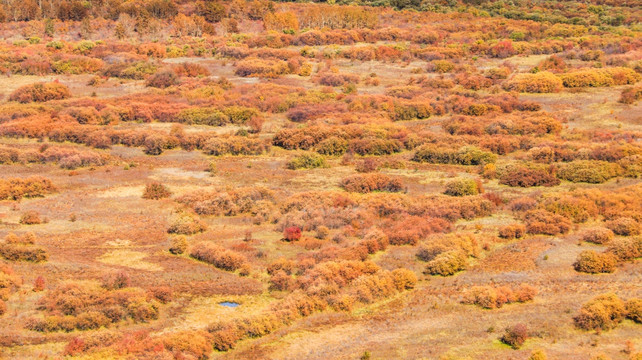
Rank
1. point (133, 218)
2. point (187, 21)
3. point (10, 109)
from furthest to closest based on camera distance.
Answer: point (187, 21), point (10, 109), point (133, 218)

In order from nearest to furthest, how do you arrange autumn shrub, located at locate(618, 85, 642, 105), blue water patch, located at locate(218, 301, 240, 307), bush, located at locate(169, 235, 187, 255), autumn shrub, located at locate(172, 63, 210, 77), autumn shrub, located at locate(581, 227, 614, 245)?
blue water patch, located at locate(218, 301, 240, 307), bush, located at locate(169, 235, 187, 255), autumn shrub, located at locate(581, 227, 614, 245), autumn shrub, located at locate(618, 85, 642, 105), autumn shrub, located at locate(172, 63, 210, 77)

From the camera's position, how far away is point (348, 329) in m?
24.2

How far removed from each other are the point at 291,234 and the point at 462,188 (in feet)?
35.0

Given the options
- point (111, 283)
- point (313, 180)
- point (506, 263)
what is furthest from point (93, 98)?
point (506, 263)

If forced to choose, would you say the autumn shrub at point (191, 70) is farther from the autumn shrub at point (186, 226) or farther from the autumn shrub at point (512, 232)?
the autumn shrub at point (512, 232)

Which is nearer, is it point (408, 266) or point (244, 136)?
point (408, 266)

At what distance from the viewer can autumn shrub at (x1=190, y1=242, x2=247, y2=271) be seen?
29156 mm

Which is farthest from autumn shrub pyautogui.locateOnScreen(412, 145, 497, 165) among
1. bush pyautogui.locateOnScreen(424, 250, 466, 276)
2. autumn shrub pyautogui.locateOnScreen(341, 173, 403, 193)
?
bush pyautogui.locateOnScreen(424, 250, 466, 276)

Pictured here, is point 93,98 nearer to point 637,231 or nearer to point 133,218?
point 133,218

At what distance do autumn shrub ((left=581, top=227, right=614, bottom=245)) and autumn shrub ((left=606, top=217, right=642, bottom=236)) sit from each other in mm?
691

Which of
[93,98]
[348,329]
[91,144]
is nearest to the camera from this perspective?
[348,329]

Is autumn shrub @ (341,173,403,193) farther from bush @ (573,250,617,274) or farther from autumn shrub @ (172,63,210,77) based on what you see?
autumn shrub @ (172,63,210,77)

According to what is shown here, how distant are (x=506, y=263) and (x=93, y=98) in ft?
137

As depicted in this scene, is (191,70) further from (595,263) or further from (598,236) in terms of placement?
(595,263)
